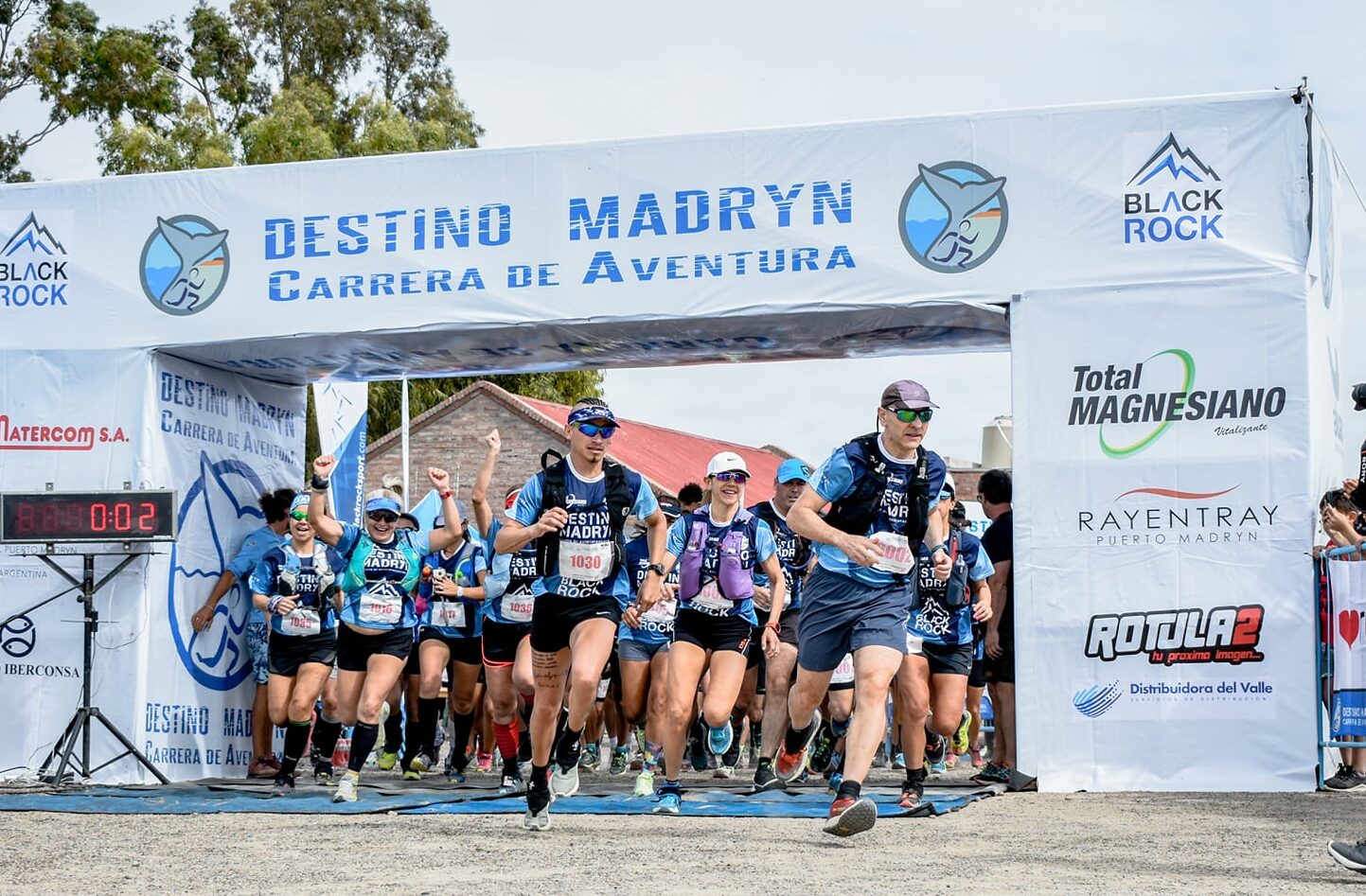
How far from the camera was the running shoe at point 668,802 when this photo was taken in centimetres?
939

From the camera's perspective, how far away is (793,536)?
40.0ft

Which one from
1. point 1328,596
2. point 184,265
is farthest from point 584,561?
point 184,265

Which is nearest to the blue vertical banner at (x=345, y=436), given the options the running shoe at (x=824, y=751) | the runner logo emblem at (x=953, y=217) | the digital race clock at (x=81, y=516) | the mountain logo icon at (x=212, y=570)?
the mountain logo icon at (x=212, y=570)

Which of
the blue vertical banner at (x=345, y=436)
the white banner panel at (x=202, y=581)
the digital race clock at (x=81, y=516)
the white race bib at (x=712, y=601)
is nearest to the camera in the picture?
the white race bib at (x=712, y=601)

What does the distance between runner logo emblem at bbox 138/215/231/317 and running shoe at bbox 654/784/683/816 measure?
5.54 meters

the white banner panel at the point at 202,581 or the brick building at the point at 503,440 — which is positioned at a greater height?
the brick building at the point at 503,440

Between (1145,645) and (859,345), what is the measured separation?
3178 millimetres

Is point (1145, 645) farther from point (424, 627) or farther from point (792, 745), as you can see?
point (424, 627)

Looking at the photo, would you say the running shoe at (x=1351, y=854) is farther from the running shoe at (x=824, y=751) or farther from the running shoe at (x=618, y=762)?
the running shoe at (x=618, y=762)

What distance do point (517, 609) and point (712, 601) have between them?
1709 mm

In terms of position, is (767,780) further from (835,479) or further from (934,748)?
(835,479)

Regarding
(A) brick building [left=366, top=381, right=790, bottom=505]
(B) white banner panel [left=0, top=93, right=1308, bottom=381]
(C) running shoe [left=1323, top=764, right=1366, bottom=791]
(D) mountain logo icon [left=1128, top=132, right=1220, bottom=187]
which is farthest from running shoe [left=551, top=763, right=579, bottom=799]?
(A) brick building [left=366, top=381, right=790, bottom=505]

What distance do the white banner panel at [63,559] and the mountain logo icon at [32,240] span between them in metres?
0.79

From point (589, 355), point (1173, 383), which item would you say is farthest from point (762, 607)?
point (1173, 383)
